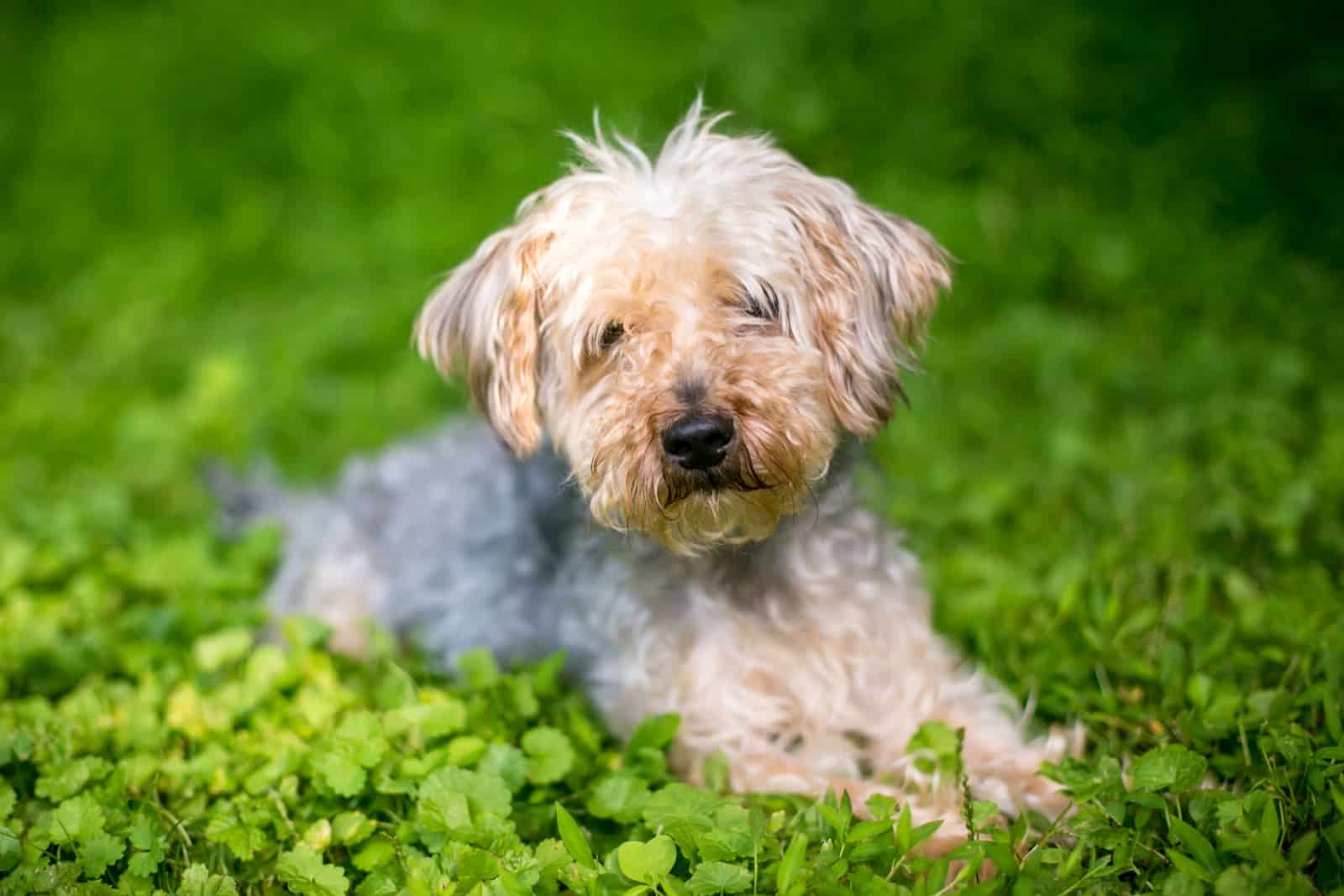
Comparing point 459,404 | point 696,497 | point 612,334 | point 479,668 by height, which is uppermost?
point 612,334

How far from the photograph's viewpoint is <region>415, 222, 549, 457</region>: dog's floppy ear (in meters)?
3.05

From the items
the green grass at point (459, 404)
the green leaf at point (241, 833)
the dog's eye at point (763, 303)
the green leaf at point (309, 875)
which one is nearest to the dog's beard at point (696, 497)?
the dog's eye at point (763, 303)

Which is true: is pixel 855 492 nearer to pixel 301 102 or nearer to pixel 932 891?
pixel 932 891

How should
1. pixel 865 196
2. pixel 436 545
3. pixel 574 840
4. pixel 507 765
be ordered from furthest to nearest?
pixel 865 196, pixel 436 545, pixel 507 765, pixel 574 840

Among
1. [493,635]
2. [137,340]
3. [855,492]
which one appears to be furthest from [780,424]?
[137,340]

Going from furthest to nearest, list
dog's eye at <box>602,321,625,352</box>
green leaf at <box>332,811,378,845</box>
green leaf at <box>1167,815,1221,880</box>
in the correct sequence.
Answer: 1. dog's eye at <box>602,321,625,352</box>
2. green leaf at <box>332,811,378,845</box>
3. green leaf at <box>1167,815,1221,880</box>

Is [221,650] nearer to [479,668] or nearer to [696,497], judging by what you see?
[479,668]

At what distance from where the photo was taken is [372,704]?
3602mm

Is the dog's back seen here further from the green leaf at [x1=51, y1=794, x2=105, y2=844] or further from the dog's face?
the green leaf at [x1=51, y1=794, x2=105, y2=844]

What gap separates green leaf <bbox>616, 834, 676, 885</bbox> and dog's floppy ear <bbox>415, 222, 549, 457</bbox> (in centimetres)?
107

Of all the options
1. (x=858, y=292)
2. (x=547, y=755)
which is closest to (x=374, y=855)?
(x=547, y=755)

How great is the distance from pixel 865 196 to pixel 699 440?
3.96m

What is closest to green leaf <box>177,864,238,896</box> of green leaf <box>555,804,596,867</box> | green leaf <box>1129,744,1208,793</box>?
green leaf <box>555,804,596,867</box>

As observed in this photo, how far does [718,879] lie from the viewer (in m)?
2.52
